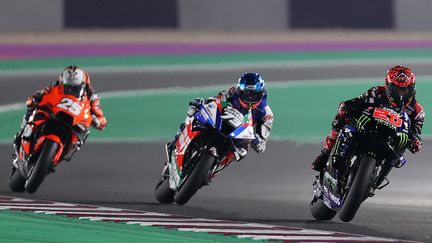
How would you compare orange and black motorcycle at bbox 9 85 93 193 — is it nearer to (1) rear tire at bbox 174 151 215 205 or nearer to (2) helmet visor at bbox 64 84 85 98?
(2) helmet visor at bbox 64 84 85 98

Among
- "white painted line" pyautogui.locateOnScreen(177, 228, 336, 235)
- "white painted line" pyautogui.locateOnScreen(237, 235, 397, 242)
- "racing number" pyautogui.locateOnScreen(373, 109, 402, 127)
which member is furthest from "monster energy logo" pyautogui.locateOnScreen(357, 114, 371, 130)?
"white painted line" pyautogui.locateOnScreen(237, 235, 397, 242)

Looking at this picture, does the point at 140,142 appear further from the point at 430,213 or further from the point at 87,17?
the point at 87,17

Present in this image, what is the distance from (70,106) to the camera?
14.6 m

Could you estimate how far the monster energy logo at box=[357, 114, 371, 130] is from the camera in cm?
1237

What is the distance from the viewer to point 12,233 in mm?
10898

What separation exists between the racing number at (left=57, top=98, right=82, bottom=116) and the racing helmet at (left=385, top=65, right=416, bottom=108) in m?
3.65

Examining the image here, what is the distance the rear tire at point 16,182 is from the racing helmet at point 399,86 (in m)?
4.23

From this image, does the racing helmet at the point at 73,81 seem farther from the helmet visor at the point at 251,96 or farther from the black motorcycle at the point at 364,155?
the black motorcycle at the point at 364,155

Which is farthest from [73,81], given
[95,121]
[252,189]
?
[252,189]

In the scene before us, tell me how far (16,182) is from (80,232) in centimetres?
368

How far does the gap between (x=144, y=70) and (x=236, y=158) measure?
1180 cm

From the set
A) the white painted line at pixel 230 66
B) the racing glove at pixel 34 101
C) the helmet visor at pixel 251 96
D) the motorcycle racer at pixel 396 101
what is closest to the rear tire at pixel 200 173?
the helmet visor at pixel 251 96

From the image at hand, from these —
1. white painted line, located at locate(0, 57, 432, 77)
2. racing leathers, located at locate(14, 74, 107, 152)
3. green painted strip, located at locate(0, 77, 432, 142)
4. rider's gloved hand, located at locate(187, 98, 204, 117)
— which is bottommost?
white painted line, located at locate(0, 57, 432, 77)

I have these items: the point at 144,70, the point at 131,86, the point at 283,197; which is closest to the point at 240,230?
the point at 283,197
